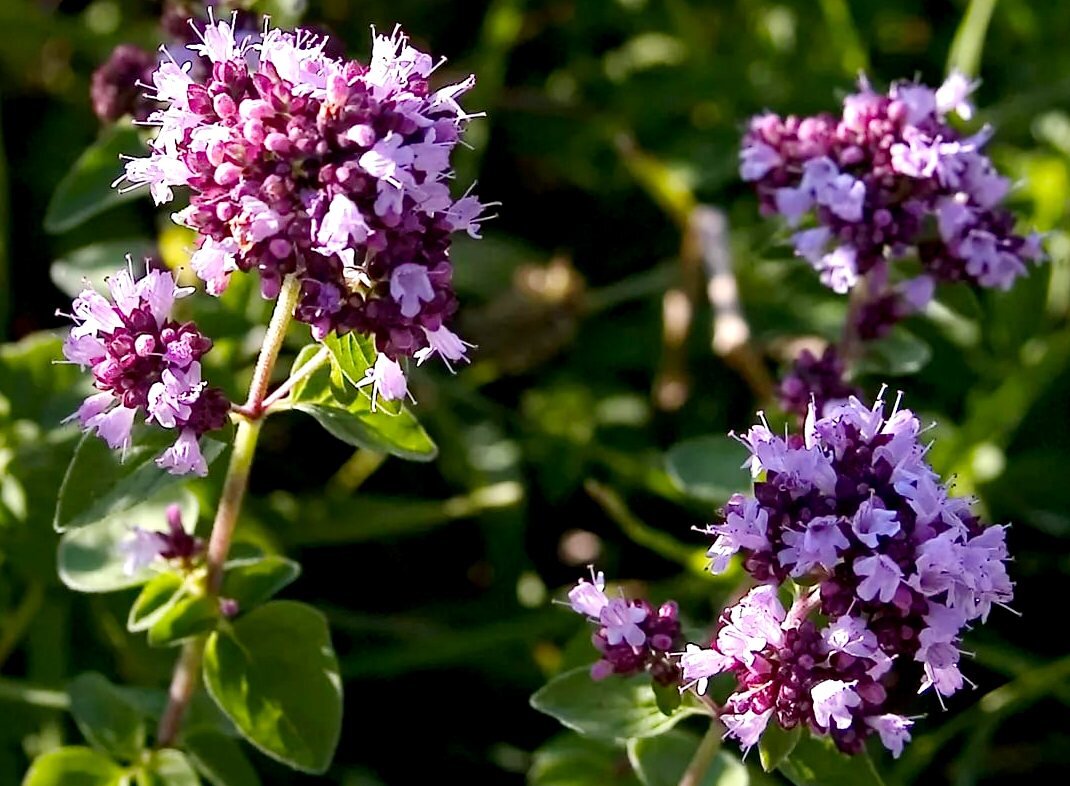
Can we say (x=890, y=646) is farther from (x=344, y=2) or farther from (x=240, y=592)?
(x=344, y=2)

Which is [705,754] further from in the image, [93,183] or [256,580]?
[93,183]

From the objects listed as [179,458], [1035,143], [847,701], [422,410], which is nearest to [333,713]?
[179,458]

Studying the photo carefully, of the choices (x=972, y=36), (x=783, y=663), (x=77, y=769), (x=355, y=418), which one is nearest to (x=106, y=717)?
(x=77, y=769)

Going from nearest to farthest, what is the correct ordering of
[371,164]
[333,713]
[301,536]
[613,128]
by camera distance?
[371,164], [333,713], [301,536], [613,128]

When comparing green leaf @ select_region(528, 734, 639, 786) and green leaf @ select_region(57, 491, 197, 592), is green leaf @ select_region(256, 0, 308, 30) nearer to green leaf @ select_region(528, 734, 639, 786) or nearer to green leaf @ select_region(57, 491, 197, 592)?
green leaf @ select_region(57, 491, 197, 592)

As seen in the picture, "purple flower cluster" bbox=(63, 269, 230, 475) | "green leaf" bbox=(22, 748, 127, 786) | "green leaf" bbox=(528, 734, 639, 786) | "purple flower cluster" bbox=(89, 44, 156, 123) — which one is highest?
"purple flower cluster" bbox=(89, 44, 156, 123)

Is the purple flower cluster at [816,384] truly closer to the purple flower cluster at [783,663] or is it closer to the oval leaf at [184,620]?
the purple flower cluster at [783,663]

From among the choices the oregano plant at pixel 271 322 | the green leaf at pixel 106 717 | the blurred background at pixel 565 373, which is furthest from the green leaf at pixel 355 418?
the green leaf at pixel 106 717

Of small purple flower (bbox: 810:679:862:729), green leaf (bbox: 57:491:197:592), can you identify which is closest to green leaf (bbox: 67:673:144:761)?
green leaf (bbox: 57:491:197:592)
